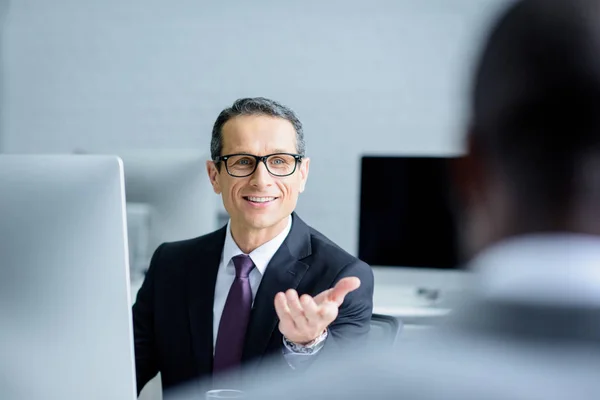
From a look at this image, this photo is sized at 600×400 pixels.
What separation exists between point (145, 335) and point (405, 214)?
168 centimetres

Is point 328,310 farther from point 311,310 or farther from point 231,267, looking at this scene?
point 231,267

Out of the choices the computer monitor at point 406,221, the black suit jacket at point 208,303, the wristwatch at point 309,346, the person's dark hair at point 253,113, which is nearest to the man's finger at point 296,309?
the wristwatch at point 309,346

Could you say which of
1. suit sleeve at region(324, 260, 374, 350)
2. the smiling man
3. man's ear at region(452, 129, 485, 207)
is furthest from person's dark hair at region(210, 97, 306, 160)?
man's ear at region(452, 129, 485, 207)

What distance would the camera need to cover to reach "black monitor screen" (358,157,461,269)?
3164mm

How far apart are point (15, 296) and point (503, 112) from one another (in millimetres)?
814

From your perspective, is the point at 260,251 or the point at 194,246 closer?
the point at 260,251

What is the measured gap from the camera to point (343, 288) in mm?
1117

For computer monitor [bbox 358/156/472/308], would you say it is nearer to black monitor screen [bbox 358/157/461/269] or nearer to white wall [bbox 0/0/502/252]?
black monitor screen [bbox 358/157/461/269]

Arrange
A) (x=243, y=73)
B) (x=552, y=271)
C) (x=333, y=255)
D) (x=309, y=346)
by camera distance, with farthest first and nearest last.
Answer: (x=243, y=73), (x=333, y=255), (x=309, y=346), (x=552, y=271)

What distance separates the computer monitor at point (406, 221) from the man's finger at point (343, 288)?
2025 millimetres

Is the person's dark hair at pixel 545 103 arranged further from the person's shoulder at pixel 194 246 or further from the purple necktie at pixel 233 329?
the person's shoulder at pixel 194 246

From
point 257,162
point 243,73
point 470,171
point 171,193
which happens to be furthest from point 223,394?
point 243,73

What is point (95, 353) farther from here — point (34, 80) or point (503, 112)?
point (34, 80)

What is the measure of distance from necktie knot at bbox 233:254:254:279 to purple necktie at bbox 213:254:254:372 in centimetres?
3
